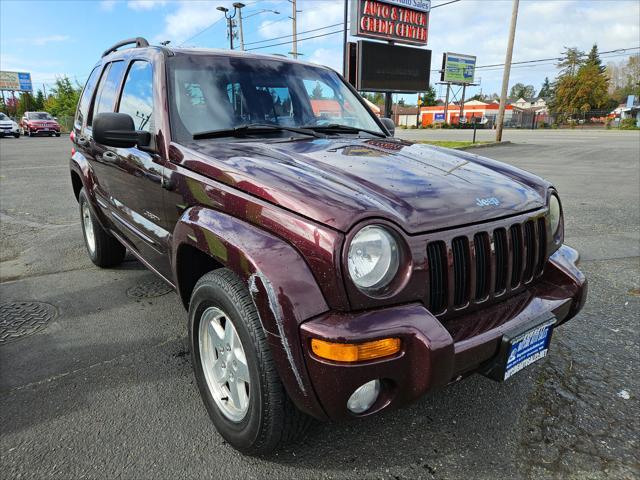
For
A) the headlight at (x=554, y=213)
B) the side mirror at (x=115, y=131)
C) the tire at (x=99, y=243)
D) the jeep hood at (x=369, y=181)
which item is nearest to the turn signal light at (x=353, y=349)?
the jeep hood at (x=369, y=181)

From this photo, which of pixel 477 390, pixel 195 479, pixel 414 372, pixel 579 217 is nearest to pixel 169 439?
pixel 195 479

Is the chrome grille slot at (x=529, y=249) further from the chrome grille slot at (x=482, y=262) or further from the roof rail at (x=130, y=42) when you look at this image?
the roof rail at (x=130, y=42)

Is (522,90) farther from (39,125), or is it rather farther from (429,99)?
(39,125)

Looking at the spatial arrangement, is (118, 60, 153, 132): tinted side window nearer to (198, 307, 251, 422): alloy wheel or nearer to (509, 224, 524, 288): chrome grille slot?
(198, 307, 251, 422): alloy wheel

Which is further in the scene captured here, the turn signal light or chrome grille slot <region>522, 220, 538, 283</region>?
chrome grille slot <region>522, 220, 538, 283</region>

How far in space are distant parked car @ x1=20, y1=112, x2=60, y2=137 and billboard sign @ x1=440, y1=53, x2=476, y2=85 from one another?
28.6 meters

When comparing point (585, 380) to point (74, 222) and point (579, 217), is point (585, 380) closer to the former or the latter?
point (579, 217)

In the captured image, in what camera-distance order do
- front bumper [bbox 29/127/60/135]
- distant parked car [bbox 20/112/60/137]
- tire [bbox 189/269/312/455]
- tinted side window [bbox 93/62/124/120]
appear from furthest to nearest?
front bumper [bbox 29/127/60/135] → distant parked car [bbox 20/112/60/137] → tinted side window [bbox 93/62/124/120] → tire [bbox 189/269/312/455]

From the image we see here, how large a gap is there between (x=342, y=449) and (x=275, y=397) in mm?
565

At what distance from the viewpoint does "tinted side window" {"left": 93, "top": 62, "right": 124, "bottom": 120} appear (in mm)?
3514

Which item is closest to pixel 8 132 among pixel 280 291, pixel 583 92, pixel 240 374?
pixel 240 374

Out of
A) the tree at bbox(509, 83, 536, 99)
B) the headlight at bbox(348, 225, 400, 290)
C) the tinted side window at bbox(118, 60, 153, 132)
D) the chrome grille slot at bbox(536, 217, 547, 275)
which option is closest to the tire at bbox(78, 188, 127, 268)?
the tinted side window at bbox(118, 60, 153, 132)

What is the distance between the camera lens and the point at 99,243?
4.40m

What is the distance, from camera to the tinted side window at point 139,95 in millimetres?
2859
